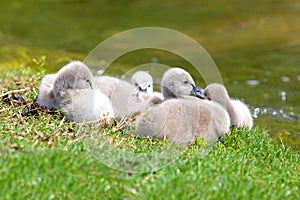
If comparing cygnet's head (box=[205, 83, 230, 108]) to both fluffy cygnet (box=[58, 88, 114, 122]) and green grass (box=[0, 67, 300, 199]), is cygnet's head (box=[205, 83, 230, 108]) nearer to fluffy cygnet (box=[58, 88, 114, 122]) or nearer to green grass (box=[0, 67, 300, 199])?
green grass (box=[0, 67, 300, 199])

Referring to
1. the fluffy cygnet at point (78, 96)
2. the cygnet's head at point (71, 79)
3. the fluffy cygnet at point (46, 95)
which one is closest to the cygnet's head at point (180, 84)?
the fluffy cygnet at point (78, 96)

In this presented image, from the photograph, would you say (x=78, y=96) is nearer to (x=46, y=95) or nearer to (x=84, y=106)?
(x=84, y=106)

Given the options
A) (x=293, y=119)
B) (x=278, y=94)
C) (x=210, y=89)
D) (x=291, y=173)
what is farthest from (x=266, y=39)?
(x=291, y=173)

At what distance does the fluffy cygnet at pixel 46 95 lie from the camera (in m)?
7.77

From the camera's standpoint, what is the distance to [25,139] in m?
Answer: 6.31

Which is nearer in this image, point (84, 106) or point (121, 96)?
point (84, 106)

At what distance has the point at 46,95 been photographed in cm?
781

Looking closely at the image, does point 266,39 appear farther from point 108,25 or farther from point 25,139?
point 25,139

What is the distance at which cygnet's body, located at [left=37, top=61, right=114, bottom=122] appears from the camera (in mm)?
7410

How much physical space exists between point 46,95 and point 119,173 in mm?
2338

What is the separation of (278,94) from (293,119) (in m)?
3.19

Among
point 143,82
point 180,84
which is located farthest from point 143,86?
point 180,84

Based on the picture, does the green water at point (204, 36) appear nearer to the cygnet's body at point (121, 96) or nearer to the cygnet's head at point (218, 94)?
the cygnet's head at point (218, 94)

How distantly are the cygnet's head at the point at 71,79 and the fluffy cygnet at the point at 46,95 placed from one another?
0.67ft
